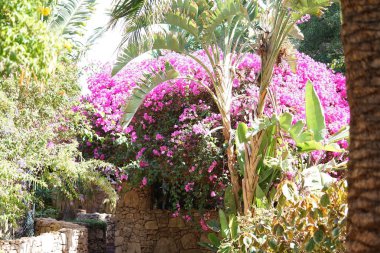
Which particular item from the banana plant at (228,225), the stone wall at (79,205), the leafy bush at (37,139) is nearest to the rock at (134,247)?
the leafy bush at (37,139)

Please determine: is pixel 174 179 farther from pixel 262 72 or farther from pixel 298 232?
pixel 298 232

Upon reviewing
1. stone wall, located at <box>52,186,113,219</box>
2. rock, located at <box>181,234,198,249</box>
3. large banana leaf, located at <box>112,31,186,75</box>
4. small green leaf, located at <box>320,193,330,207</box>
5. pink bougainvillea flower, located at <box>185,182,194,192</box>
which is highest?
large banana leaf, located at <box>112,31,186,75</box>

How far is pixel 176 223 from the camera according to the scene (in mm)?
16016

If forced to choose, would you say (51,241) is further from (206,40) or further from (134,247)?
(206,40)

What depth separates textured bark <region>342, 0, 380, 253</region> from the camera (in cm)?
381

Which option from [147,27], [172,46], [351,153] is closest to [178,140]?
[172,46]

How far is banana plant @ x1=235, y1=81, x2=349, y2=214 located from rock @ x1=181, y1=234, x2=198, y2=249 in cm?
497

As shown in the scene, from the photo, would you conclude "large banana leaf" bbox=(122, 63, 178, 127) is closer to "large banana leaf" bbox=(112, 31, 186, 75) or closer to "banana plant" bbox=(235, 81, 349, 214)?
"large banana leaf" bbox=(112, 31, 186, 75)

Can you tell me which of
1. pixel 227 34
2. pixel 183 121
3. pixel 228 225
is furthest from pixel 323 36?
pixel 228 225

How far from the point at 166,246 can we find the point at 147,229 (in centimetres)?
64

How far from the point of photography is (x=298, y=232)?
756 centimetres

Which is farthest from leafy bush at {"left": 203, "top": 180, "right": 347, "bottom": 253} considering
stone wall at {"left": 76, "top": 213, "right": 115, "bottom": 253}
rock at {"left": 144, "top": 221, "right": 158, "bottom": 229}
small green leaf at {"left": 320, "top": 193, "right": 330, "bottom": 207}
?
stone wall at {"left": 76, "top": 213, "right": 115, "bottom": 253}

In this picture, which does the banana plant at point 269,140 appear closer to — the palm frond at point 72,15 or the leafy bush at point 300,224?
the leafy bush at point 300,224

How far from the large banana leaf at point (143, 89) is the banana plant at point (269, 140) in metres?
1.91
